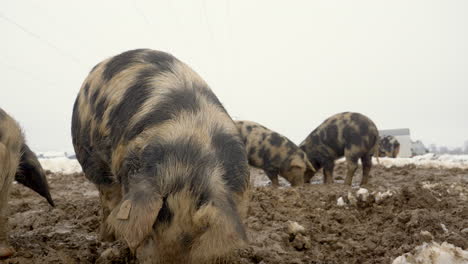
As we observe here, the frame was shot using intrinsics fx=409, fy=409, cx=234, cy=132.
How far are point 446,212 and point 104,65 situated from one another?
373cm

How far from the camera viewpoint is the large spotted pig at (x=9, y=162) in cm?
328

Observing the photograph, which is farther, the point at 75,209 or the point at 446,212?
the point at 75,209

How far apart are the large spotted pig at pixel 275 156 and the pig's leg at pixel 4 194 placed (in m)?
6.55

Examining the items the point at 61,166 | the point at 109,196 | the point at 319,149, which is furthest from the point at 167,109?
the point at 61,166

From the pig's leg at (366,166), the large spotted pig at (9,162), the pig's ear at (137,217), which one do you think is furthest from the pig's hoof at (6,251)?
the pig's leg at (366,166)

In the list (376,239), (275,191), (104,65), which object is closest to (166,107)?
(104,65)

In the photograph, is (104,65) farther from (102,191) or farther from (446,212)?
(446,212)

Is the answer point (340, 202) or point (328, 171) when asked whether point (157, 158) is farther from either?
point (328, 171)

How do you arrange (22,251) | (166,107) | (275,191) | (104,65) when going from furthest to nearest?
(275,191) < (104,65) < (22,251) < (166,107)

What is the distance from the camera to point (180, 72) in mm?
3424

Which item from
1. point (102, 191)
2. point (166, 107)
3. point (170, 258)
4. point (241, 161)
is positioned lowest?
point (102, 191)

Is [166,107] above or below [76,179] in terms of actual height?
above

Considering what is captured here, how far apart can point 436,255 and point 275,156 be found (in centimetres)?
694

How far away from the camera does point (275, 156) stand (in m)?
9.54
